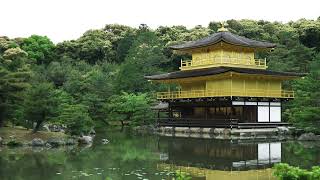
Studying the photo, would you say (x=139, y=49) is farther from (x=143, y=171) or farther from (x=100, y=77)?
(x=143, y=171)

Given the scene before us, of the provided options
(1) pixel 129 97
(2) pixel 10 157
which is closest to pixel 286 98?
(1) pixel 129 97

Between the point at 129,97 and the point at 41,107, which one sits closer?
the point at 41,107

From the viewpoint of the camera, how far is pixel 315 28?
6756 cm

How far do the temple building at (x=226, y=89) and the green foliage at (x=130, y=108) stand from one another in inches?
88.1

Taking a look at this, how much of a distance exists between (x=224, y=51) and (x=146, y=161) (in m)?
23.7

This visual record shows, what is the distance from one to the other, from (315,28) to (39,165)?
55020mm

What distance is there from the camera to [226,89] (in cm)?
4034

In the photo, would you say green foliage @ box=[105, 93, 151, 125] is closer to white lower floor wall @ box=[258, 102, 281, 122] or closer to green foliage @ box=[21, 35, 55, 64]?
white lower floor wall @ box=[258, 102, 281, 122]

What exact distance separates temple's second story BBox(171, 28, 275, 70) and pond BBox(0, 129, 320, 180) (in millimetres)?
15650

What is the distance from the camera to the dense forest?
3216cm

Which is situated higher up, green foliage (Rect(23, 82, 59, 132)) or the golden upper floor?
the golden upper floor

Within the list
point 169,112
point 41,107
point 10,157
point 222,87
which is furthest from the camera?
point 169,112

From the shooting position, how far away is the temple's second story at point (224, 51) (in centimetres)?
4338

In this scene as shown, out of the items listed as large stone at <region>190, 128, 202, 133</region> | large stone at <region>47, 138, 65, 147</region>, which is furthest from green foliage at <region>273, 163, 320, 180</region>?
large stone at <region>190, 128, 202, 133</region>
